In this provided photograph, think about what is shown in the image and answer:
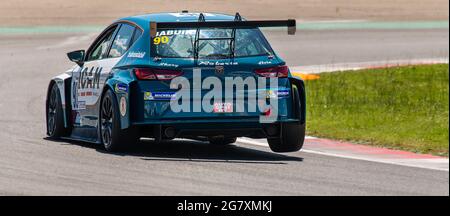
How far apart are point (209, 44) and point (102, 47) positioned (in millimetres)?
1818

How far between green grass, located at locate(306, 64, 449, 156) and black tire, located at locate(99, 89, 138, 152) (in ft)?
9.96

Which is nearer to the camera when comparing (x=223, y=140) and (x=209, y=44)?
(x=209, y=44)

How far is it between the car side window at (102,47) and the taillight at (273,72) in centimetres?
206

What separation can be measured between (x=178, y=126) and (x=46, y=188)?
2484mm

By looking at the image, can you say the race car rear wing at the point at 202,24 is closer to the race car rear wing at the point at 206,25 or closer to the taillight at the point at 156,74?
the race car rear wing at the point at 206,25

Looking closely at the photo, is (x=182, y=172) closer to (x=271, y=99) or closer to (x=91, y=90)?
(x=271, y=99)

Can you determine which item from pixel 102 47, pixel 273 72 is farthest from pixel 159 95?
pixel 102 47

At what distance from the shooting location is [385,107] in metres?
18.4

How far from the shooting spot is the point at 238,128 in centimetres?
1298

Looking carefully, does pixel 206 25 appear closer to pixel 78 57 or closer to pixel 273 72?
pixel 273 72

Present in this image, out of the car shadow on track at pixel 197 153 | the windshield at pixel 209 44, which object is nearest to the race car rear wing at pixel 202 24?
the windshield at pixel 209 44

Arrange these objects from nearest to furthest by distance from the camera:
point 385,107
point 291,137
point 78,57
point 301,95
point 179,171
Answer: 1. point 179,171
2. point 301,95
3. point 291,137
4. point 78,57
5. point 385,107

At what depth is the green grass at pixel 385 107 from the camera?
1502 centimetres
